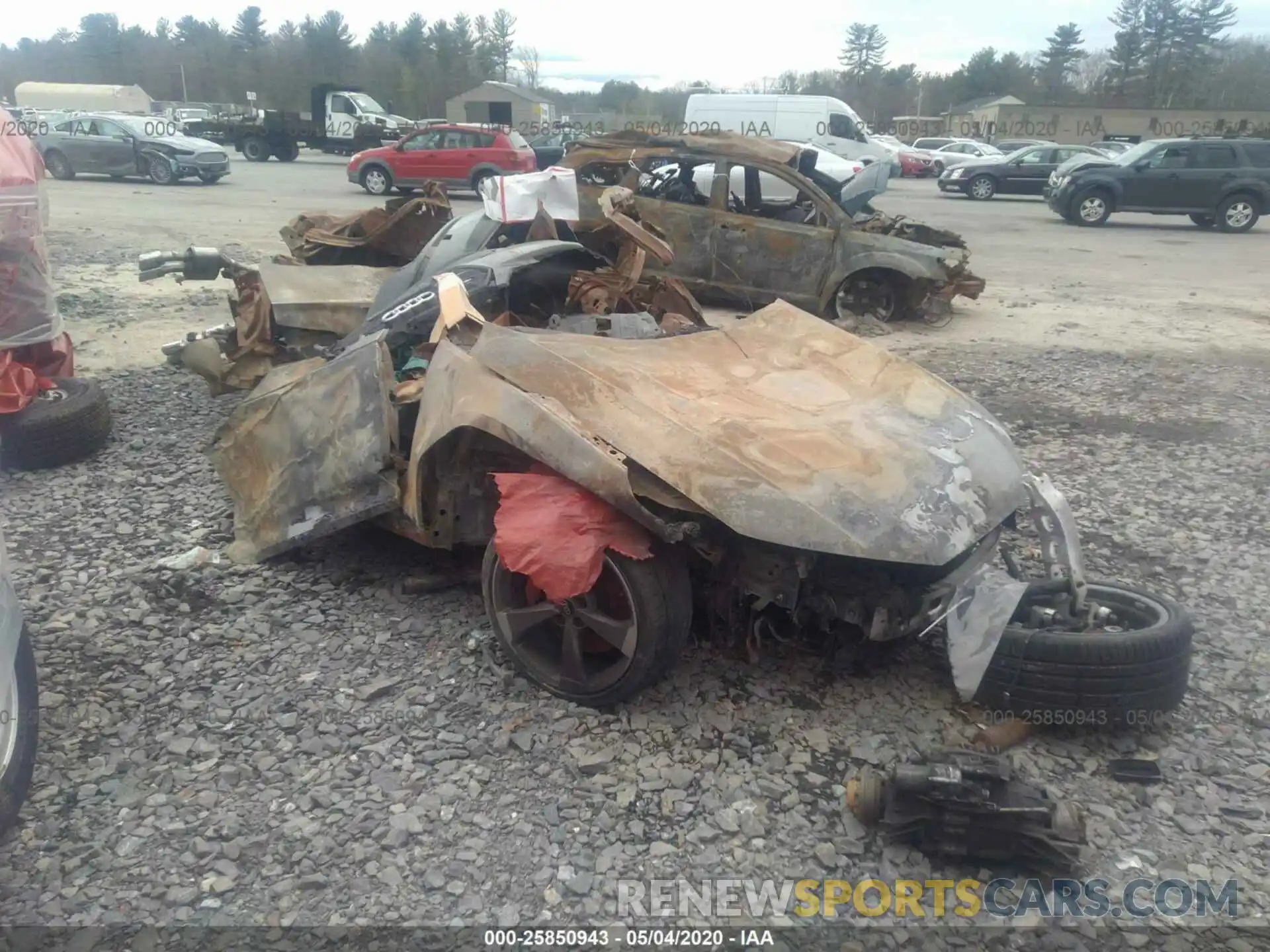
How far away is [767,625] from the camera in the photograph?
317 cm

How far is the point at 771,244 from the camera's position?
351 inches

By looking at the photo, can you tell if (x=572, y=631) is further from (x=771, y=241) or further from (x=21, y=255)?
(x=771, y=241)

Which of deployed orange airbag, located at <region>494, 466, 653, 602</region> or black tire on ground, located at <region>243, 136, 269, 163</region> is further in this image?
black tire on ground, located at <region>243, 136, 269, 163</region>

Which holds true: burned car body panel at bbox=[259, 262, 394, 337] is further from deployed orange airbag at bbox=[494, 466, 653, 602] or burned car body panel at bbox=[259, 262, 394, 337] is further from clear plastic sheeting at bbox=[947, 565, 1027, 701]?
clear plastic sheeting at bbox=[947, 565, 1027, 701]

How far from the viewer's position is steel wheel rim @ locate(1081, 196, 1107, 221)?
54.7 feet

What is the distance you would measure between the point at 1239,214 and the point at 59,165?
938 inches

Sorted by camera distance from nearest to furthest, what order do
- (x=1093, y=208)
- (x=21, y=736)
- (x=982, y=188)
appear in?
1. (x=21, y=736)
2. (x=1093, y=208)
3. (x=982, y=188)

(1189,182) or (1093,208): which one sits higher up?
(1189,182)

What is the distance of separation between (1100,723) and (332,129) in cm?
3170

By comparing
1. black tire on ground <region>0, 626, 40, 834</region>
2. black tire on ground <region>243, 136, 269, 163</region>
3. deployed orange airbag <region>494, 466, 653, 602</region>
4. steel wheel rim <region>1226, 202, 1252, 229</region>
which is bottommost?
black tire on ground <region>0, 626, 40, 834</region>

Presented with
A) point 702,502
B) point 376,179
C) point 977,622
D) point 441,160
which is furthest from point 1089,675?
point 376,179

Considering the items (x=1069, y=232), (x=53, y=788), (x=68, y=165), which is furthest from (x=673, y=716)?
(x=68, y=165)

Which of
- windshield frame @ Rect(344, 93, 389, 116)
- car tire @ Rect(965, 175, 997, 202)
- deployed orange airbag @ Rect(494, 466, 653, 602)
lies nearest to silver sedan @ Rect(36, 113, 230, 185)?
windshield frame @ Rect(344, 93, 389, 116)

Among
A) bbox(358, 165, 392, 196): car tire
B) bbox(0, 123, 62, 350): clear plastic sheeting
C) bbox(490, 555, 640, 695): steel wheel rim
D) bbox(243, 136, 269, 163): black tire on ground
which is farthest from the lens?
bbox(243, 136, 269, 163): black tire on ground
